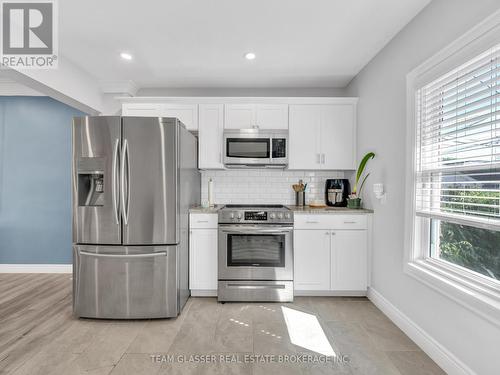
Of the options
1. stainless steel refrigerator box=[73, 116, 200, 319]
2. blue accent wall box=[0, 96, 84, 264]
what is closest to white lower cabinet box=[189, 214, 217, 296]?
stainless steel refrigerator box=[73, 116, 200, 319]

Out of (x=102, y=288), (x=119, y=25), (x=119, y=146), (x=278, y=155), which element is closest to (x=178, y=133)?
(x=119, y=146)

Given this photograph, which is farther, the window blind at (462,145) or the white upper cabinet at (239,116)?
the white upper cabinet at (239,116)

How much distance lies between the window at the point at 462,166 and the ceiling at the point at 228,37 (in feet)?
2.64

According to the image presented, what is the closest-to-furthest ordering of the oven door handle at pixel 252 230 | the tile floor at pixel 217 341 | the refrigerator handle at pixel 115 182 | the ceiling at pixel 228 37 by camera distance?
1. the tile floor at pixel 217 341
2. the ceiling at pixel 228 37
3. the refrigerator handle at pixel 115 182
4. the oven door handle at pixel 252 230

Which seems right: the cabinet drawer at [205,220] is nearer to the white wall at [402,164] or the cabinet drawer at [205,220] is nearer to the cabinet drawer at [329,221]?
the cabinet drawer at [329,221]

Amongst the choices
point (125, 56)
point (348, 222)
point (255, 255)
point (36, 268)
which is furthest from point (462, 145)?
point (36, 268)

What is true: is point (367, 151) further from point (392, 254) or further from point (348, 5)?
point (348, 5)

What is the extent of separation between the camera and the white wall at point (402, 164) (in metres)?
1.59

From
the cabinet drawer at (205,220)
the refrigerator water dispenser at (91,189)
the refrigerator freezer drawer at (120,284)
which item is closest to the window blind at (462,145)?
the cabinet drawer at (205,220)

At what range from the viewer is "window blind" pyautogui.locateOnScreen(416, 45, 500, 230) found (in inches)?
60.0

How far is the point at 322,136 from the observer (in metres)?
3.40

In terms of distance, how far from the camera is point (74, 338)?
2.21 metres

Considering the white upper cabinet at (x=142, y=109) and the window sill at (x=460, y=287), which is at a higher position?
the white upper cabinet at (x=142, y=109)

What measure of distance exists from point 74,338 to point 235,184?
93.2 inches
